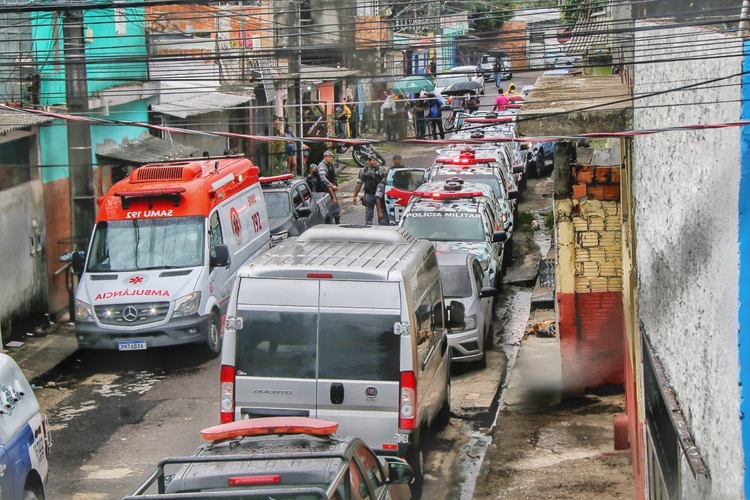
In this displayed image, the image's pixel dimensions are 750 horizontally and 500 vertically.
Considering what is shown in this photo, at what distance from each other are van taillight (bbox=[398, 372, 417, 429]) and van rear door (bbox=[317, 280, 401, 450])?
5 cm

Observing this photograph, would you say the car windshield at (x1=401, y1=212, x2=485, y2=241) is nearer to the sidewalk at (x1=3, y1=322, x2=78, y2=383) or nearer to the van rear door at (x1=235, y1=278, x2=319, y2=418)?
the sidewalk at (x1=3, y1=322, x2=78, y2=383)

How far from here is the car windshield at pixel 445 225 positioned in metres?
17.3

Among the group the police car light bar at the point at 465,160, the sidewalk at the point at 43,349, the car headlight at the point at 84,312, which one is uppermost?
the police car light bar at the point at 465,160

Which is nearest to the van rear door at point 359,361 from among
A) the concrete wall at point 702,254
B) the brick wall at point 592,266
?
Answer: the concrete wall at point 702,254

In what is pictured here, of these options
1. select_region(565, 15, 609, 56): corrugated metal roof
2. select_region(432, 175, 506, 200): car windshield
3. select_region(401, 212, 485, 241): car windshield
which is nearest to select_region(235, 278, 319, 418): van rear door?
select_region(565, 15, 609, 56): corrugated metal roof

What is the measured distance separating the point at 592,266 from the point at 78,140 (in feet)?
28.6

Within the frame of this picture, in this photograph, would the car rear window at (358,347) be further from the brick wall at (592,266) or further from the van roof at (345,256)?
the brick wall at (592,266)

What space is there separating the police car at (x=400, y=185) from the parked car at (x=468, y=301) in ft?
26.2

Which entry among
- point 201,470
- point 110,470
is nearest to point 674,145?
point 201,470

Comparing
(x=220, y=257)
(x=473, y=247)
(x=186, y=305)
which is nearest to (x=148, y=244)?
(x=220, y=257)

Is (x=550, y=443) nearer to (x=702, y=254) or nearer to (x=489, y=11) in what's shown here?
(x=489, y=11)

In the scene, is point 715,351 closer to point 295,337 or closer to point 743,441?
point 743,441

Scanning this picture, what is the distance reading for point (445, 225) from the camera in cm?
A: 1745

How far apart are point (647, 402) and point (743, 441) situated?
10.3ft
